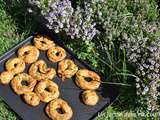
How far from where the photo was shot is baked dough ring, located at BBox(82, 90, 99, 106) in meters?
3.84

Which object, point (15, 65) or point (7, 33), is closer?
point (15, 65)

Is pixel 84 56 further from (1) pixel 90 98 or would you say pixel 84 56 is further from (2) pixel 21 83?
(2) pixel 21 83

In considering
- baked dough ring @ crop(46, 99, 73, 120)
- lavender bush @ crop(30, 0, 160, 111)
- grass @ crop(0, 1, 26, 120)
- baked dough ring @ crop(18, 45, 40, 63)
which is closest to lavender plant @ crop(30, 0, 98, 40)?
lavender bush @ crop(30, 0, 160, 111)

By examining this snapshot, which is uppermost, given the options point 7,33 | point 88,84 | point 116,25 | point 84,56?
point 116,25

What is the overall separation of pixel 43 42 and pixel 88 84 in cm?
63

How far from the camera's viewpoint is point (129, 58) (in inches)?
150

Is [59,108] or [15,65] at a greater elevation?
[15,65]

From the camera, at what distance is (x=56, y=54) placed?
420 cm

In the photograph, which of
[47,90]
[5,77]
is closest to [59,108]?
[47,90]

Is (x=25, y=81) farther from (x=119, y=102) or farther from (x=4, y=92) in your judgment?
(x=119, y=102)

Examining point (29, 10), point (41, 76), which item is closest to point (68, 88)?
point (41, 76)

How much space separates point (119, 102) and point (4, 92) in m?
0.97

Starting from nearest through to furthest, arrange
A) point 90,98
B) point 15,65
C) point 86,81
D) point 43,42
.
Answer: point 90,98 < point 86,81 < point 15,65 < point 43,42

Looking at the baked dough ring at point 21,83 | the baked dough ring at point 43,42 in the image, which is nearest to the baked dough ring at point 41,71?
the baked dough ring at point 21,83
